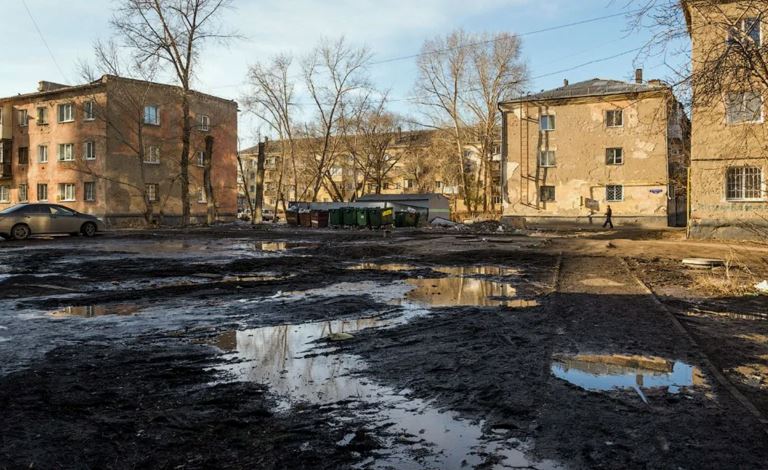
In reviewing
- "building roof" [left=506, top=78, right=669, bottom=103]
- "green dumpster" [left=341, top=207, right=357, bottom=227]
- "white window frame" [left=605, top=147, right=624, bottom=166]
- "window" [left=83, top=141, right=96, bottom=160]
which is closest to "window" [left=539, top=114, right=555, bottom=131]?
"building roof" [left=506, top=78, right=669, bottom=103]

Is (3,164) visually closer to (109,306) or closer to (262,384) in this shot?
(109,306)

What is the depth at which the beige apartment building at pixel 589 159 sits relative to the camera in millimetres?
34625

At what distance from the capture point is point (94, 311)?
7.64m

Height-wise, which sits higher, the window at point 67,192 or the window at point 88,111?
the window at point 88,111

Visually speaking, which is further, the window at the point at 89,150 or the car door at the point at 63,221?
the window at the point at 89,150

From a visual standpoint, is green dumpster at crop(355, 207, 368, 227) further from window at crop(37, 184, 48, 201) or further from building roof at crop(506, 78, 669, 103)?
window at crop(37, 184, 48, 201)

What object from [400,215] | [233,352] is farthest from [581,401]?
[400,215]

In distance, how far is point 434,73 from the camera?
5141 cm

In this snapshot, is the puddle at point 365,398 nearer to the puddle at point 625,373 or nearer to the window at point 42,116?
the puddle at point 625,373

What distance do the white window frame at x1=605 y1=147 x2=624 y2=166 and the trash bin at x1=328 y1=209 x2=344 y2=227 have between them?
58.0ft

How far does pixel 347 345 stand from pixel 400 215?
101 feet

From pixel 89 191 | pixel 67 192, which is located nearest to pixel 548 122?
pixel 89 191

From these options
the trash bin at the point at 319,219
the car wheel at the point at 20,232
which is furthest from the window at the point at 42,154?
the car wheel at the point at 20,232

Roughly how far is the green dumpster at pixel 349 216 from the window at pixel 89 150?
58.4ft
